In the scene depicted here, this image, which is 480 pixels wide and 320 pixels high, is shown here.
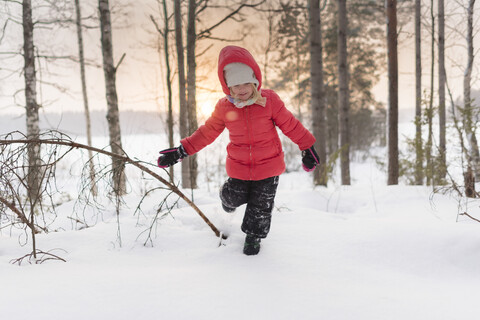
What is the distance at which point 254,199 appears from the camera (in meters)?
2.16

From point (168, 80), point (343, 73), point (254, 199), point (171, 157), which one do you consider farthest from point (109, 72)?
point (343, 73)

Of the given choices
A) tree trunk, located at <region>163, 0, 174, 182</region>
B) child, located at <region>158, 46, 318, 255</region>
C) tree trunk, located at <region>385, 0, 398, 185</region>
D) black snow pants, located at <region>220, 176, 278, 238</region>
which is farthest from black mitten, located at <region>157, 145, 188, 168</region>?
tree trunk, located at <region>163, 0, 174, 182</region>

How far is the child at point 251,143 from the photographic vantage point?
1965 millimetres

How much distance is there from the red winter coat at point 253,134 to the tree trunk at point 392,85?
13.2 feet

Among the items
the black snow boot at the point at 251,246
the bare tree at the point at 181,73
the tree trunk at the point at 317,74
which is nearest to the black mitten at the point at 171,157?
the black snow boot at the point at 251,246

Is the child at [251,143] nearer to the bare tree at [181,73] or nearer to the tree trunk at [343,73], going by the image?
the bare tree at [181,73]

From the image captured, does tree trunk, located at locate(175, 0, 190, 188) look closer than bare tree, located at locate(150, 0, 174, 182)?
Yes

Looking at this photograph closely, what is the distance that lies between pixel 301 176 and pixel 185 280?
1472 cm

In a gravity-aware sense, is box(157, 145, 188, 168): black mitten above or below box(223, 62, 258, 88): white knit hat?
below

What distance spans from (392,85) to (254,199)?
14.7 ft

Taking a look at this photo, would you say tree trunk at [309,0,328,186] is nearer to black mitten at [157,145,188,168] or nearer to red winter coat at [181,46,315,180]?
red winter coat at [181,46,315,180]

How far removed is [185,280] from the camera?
1.54m

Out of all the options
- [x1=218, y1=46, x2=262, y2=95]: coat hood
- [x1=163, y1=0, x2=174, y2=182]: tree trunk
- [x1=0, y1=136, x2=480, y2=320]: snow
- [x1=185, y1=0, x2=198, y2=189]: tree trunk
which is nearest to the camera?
[x1=0, y1=136, x2=480, y2=320]: snow

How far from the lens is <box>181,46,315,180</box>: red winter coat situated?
80.6 inches
